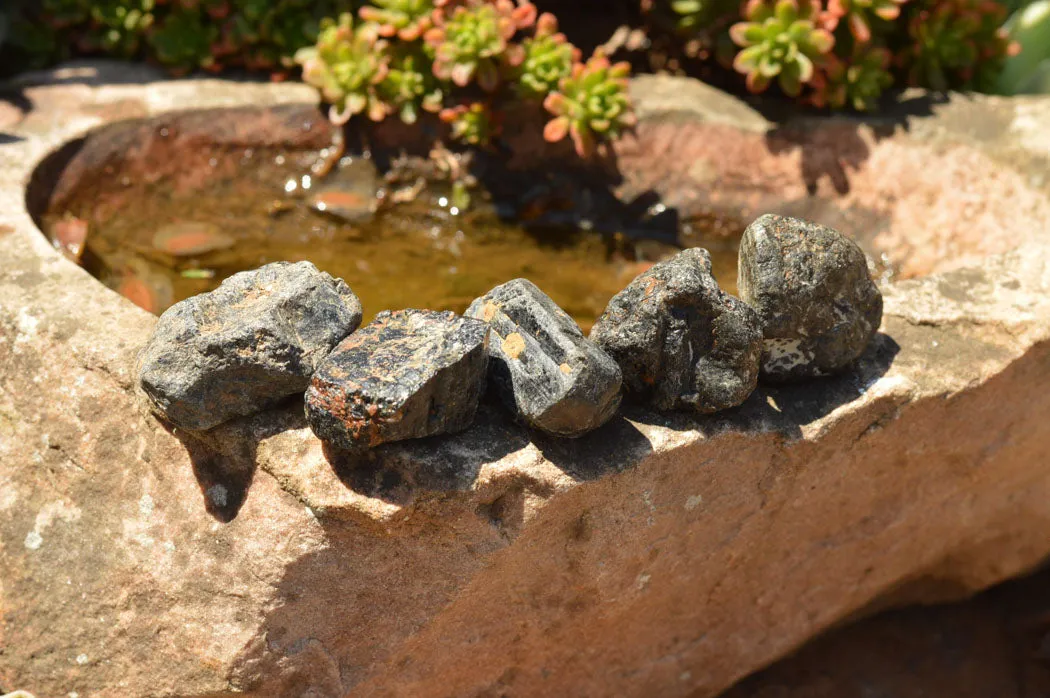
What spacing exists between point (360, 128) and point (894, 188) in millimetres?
1934

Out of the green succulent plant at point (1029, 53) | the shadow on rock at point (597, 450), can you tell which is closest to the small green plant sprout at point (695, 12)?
the green succulent plant at point (1029, 53)

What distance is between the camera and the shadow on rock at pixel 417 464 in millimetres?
2219

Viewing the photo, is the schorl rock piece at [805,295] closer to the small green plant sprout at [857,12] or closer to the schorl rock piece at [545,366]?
the schorl rock piece at [545,366]

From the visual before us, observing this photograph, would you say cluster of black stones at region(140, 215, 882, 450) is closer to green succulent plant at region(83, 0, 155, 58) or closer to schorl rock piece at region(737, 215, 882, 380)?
schorl rock piece at region(737, 215, 882, 380)

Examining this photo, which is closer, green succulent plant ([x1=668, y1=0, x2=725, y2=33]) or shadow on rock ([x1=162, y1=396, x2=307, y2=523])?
shadow on rock ([x1=162, y1=396, x2=307, y2=523])

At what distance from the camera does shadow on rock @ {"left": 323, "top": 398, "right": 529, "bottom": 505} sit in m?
2.22

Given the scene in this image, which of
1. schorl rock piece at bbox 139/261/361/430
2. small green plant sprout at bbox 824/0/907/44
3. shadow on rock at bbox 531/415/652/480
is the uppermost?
small green plant sprout at bbox 824/0/907/44

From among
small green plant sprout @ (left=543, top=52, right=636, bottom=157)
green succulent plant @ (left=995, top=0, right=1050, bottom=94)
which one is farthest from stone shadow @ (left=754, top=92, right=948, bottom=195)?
small green plant sprout @ (left=543, top=52, right=636, bottom=157)

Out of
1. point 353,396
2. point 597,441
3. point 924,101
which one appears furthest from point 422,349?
point 924,101

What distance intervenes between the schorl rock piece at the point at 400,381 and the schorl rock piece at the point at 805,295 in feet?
2.31

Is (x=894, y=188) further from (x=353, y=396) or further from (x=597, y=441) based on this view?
(x=353, y=396)

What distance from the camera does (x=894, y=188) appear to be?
12.3ft

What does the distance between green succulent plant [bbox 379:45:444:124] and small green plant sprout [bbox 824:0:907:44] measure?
53.7 inches

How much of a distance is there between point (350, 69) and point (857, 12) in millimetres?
1745
